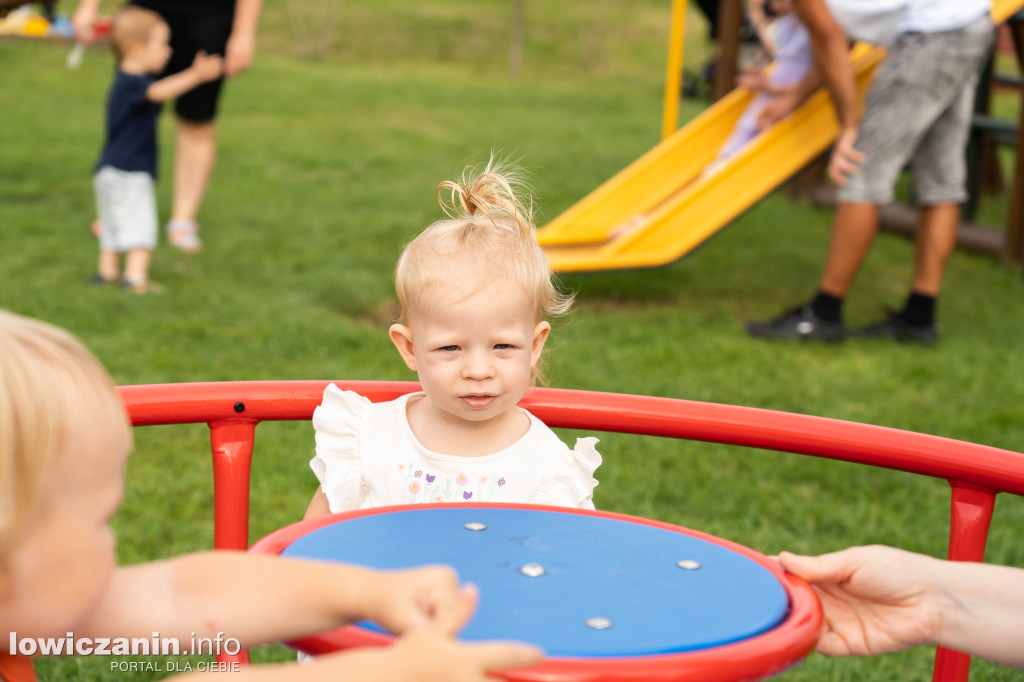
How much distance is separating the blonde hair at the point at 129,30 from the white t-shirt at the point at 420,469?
351 cm

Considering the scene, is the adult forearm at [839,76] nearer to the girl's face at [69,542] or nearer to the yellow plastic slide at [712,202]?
the yellow plastic slide at [712,202]

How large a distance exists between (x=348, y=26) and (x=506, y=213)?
16663 mm

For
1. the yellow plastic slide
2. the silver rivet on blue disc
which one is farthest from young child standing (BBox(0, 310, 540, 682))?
the yellow plastic slide

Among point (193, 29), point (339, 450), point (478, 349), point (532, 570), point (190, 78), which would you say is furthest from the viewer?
point (193, 29)

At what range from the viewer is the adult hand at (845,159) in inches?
167

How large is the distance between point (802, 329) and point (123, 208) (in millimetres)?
2761

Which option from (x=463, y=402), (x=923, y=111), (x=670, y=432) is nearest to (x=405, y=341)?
(x=463, y=402)

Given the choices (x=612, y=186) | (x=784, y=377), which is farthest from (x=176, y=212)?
(x=784, y=377)

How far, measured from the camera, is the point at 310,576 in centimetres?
104

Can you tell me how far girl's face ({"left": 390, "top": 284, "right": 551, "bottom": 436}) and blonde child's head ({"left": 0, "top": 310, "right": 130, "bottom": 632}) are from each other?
→ 739mm

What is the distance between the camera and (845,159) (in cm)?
427

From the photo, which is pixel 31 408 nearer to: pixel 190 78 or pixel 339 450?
pixel 339 450

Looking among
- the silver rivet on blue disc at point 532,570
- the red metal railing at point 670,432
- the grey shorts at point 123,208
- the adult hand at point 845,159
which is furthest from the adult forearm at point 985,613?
the grey shorts at point 123,208

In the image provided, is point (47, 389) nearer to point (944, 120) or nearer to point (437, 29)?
point (944, 120)
